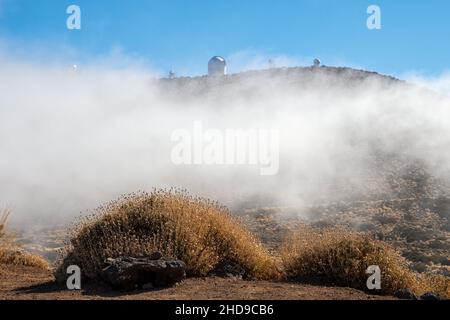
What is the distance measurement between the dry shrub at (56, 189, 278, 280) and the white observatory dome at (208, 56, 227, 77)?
201 ft

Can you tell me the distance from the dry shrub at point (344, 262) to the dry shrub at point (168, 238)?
2.10 ft

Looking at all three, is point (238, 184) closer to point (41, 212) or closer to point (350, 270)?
point (41, 212)

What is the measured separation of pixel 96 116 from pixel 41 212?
3191 cm

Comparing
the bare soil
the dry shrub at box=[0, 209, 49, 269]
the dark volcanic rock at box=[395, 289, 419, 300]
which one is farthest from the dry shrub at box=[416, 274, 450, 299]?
the dry shrub at box=[0, 209, 49, 269]

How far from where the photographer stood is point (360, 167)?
5094 cm

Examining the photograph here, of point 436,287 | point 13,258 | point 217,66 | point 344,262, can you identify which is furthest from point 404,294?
point 217,66

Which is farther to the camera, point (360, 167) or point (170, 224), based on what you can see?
point (360, 167)

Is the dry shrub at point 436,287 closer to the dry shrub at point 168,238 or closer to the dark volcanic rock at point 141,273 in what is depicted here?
the dry shrub at point 168,238

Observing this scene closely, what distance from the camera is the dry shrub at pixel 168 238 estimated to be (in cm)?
1074

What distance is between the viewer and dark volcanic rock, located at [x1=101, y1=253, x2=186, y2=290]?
9312 mm

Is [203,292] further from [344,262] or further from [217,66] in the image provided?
[217,66]

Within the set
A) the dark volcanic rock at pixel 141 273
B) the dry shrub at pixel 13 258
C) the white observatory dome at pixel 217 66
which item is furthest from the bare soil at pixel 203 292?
the white observatory dome at pixel 217 66

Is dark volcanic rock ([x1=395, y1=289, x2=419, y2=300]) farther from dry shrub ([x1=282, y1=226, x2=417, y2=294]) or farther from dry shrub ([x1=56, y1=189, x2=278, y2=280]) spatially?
dry shrub ([x1=56, y1=189, x2=278, y2=280])
